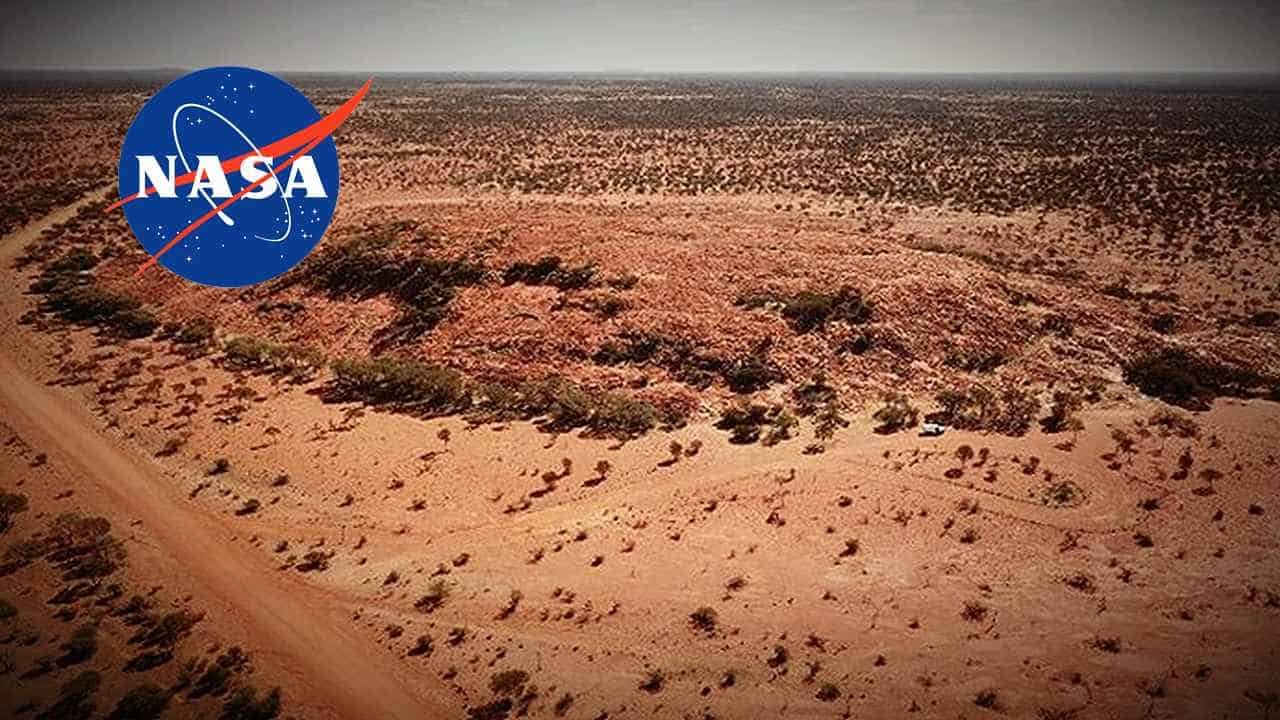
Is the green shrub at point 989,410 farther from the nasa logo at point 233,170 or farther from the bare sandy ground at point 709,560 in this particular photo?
the nasa logo at point 233,170

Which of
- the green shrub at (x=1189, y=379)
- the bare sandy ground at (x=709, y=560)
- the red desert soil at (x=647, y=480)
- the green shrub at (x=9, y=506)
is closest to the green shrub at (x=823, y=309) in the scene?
the red desert soil at (x=647, y=480)

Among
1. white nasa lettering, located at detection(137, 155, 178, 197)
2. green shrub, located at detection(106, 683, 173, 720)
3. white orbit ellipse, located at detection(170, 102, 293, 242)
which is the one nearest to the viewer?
green shrub, located at detection(106, 683, 173, 720)

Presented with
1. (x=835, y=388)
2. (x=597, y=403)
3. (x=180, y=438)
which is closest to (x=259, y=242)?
(x=180, y=438)

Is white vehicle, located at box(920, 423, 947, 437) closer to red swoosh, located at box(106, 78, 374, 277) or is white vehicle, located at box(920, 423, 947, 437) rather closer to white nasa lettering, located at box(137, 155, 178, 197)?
red swoosh, located at box(106, 78, 374, 277)

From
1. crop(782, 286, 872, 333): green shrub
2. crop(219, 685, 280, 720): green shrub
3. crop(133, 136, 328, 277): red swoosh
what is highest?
crop(133, 136, 328, 277): red swoosh

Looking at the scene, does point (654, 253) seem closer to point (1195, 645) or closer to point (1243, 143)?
point (1195, 645)

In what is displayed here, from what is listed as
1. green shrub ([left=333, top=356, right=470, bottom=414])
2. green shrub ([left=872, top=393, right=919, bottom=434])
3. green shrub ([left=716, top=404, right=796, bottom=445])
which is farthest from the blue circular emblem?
green shrub ([left=872, top=393, right=919, bottom=434])
